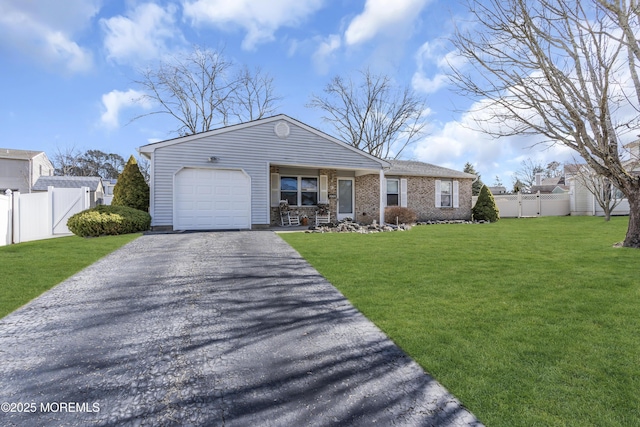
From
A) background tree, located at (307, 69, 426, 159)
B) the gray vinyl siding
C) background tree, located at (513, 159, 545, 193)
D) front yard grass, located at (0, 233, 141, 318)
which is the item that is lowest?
front yard grass, located at (0, 233, 141, 318)

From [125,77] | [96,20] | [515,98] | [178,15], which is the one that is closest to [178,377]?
[515,98]

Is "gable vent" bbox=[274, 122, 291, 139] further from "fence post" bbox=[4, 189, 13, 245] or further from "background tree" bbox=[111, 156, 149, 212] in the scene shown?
"fence post" bbox=[4, 189, 13, 245]

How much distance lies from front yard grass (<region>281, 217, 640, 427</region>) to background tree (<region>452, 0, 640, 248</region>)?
279 centimetres

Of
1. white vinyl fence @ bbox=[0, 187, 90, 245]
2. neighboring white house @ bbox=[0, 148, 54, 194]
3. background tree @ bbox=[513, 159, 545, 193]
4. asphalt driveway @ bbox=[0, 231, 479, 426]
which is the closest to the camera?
asphalt driveway @ bbox=[0, 231, 479, 426]

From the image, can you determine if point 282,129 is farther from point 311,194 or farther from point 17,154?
point 17,154

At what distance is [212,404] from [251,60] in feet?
91.3

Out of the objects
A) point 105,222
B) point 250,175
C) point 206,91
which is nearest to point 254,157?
point 250,175

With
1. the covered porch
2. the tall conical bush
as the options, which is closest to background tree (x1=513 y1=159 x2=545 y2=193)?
the tall conical bush

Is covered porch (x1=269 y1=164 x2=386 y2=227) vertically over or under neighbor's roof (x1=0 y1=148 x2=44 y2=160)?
under

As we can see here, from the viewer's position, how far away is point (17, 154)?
3203 centimetres

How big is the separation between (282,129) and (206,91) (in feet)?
57.3

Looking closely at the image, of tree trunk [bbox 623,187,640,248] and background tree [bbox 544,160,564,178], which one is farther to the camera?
background tree [bbox 544,160,564,178]

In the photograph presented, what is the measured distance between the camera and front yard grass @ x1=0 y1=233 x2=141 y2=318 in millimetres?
4488

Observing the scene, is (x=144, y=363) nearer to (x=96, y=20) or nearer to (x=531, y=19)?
(x=531, y=19)
